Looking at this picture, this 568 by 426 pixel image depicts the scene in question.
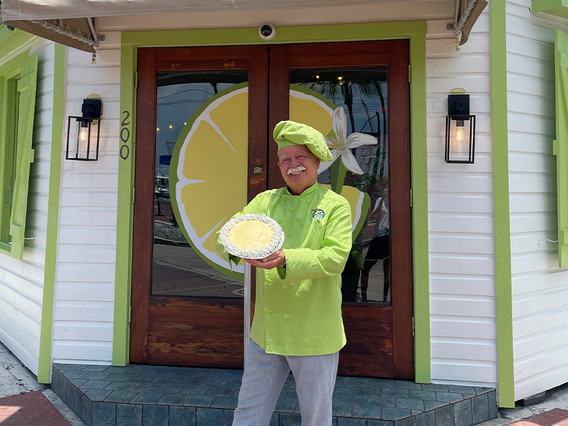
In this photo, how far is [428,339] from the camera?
3.17 meters

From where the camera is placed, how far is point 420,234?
319cm

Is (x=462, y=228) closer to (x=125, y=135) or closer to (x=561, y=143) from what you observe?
(x=561, y=143)

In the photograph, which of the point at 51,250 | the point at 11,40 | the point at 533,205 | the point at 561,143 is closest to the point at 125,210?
the point at 51,250

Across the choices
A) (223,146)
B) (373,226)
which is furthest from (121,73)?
(373,226)

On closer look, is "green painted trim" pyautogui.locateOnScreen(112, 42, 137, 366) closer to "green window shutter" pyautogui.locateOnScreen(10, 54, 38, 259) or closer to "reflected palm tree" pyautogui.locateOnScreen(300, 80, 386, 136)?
"green window shutter" pyautogui.locateOnScreen(10, 54, 38, 259)

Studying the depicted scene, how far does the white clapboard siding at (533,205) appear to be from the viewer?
3.22 meters

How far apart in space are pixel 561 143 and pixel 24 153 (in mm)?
4461

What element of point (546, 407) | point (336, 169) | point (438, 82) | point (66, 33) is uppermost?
point (66, 33)

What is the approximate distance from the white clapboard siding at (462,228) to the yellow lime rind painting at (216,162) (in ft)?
2.97

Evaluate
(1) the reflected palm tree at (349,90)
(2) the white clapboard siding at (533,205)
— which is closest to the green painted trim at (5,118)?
(1) the reflected palm tree at (349,90)

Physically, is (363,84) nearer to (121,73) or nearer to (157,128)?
(157,128)

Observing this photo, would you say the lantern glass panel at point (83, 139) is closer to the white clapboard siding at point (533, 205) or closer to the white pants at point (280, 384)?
the white pants at point (280, 384)

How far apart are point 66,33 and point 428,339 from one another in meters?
3.50

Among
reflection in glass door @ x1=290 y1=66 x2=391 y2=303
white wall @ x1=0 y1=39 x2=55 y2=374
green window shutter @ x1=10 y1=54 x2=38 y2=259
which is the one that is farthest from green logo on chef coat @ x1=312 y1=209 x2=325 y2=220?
green window shutter @ x1=10 y1=54 x2=38 y2=259
